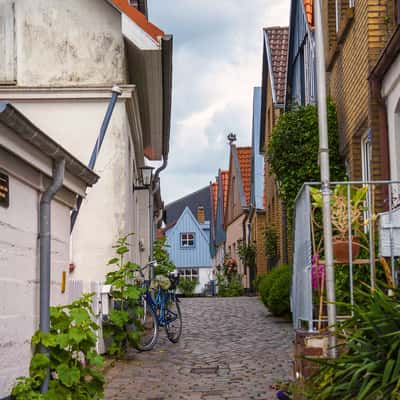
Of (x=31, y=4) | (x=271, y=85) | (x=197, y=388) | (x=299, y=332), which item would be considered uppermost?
(x=271, y=85)

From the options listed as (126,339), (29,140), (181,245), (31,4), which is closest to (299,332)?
(29,140)

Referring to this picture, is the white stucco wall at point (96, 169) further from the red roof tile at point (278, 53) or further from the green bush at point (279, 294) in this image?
the red roof tile at point (278, 53)

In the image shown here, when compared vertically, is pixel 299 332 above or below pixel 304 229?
below

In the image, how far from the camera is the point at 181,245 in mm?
57094

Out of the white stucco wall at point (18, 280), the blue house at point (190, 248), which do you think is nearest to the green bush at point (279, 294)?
the white stucco wall at point (18, 280)

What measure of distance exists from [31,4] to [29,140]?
807 cm

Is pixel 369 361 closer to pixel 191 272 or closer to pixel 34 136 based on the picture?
pixel 34 136

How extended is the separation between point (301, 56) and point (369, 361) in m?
13.8

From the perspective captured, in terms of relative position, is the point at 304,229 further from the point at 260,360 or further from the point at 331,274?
the point at 260,360

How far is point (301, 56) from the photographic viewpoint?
18.5 metres

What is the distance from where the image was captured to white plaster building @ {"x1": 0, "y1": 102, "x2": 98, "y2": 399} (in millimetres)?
5309

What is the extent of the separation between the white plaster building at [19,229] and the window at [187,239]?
5080cm

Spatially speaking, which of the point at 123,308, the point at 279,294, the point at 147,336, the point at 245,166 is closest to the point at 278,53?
the point at 279,294

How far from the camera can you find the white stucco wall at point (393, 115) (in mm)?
9344
